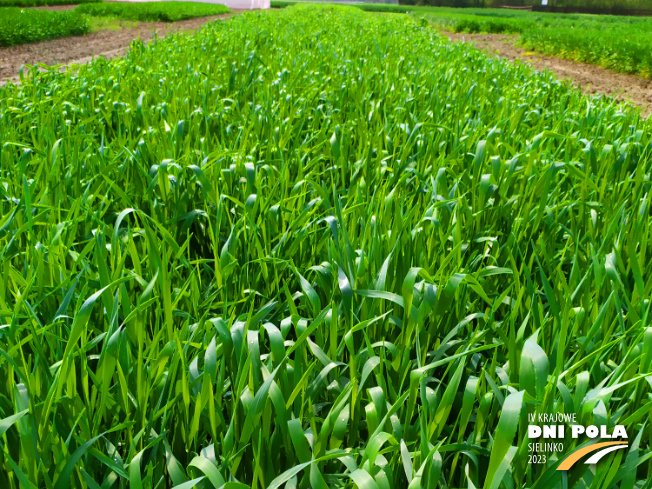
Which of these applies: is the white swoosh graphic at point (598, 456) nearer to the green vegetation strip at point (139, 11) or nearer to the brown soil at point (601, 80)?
the brown soil at point (601, 80)

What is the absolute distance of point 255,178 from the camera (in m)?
2.02

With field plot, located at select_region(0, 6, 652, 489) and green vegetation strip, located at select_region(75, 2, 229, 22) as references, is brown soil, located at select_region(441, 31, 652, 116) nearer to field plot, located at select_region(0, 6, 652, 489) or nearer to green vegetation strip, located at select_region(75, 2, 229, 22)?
field plot, located at select_region(0, 6, 652, 489)

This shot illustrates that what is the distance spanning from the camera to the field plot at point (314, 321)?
36.2 inches

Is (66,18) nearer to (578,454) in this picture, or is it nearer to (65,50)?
(65,50)

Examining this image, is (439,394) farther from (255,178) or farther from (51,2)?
→ (51,2)

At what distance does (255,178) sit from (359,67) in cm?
380

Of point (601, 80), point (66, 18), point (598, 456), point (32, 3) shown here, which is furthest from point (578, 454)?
point (32, 3)

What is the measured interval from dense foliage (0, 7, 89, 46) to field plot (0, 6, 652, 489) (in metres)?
10.2

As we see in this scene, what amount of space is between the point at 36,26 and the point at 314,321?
45.8ft

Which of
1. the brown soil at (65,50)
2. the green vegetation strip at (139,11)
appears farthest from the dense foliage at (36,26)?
the green vegetation strip at (139,11)

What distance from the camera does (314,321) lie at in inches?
43.6

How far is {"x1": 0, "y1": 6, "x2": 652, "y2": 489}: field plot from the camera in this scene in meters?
0.92

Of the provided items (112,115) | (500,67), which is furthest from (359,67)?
(112,115)

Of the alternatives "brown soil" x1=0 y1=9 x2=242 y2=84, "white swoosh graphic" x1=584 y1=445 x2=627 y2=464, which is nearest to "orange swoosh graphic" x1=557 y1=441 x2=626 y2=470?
"white swoosh graphic" x1=584 y1=445 x2=627 y2=464
